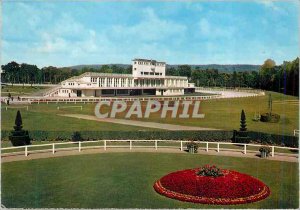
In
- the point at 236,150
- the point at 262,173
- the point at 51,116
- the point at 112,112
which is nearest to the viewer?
the point at 262,173

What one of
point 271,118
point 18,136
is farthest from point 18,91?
point 18,136

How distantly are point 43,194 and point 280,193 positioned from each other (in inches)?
462

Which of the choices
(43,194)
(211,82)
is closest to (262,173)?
(43,194)

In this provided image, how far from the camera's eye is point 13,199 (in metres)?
17.2

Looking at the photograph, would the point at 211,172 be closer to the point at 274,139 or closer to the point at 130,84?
the point at 274,139

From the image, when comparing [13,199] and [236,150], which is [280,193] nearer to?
[236,150]

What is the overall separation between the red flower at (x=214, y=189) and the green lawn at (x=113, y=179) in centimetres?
34

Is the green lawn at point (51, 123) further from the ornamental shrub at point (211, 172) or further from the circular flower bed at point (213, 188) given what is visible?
the circular flower bed at point (213, 188)

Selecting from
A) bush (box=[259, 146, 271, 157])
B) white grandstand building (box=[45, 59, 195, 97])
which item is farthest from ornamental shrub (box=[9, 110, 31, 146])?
white grandstand building (box=[45, 59, 195, 97])

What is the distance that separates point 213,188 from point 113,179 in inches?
238

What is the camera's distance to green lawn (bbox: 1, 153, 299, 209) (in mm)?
16859

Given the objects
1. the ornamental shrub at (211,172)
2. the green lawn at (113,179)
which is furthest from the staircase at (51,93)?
the ornamental shrub at (211,172)

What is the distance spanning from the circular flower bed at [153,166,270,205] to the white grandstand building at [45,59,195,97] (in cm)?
6842

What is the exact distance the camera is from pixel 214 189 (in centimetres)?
1719
